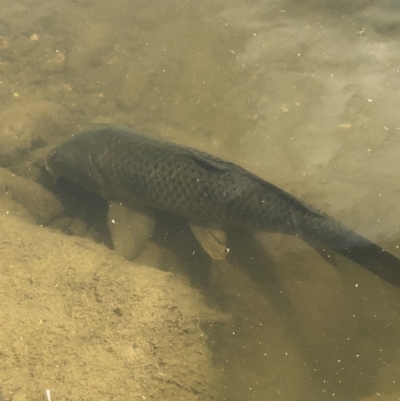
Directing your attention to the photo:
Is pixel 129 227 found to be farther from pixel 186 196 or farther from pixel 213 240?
pixel 213 240

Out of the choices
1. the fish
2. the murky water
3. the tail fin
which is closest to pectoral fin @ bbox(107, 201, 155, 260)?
the fish

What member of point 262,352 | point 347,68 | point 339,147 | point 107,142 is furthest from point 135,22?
point 262,352

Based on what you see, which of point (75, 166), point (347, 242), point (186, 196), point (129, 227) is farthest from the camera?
point (75, 166)

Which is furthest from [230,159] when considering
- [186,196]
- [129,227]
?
[129,227]

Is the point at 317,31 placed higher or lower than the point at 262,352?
higher

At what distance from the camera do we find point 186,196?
3.57 m

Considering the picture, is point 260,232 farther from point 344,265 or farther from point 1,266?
point 1,266

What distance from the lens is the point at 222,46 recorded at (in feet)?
16.5

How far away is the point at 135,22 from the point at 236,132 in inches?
87.4

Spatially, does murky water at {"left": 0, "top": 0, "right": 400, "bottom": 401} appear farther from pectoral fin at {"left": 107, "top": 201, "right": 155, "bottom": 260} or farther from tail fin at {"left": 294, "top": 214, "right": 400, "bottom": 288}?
tail fin at {"left": 294, "top": 214, "right": 400, "bottom": 288}

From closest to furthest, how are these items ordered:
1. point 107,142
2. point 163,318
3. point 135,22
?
point 163,318 < point 107,142 < point 135,22

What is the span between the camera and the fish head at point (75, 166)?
13.5 ft

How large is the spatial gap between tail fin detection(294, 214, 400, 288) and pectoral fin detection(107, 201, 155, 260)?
145cm

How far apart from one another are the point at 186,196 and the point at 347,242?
137 cm
